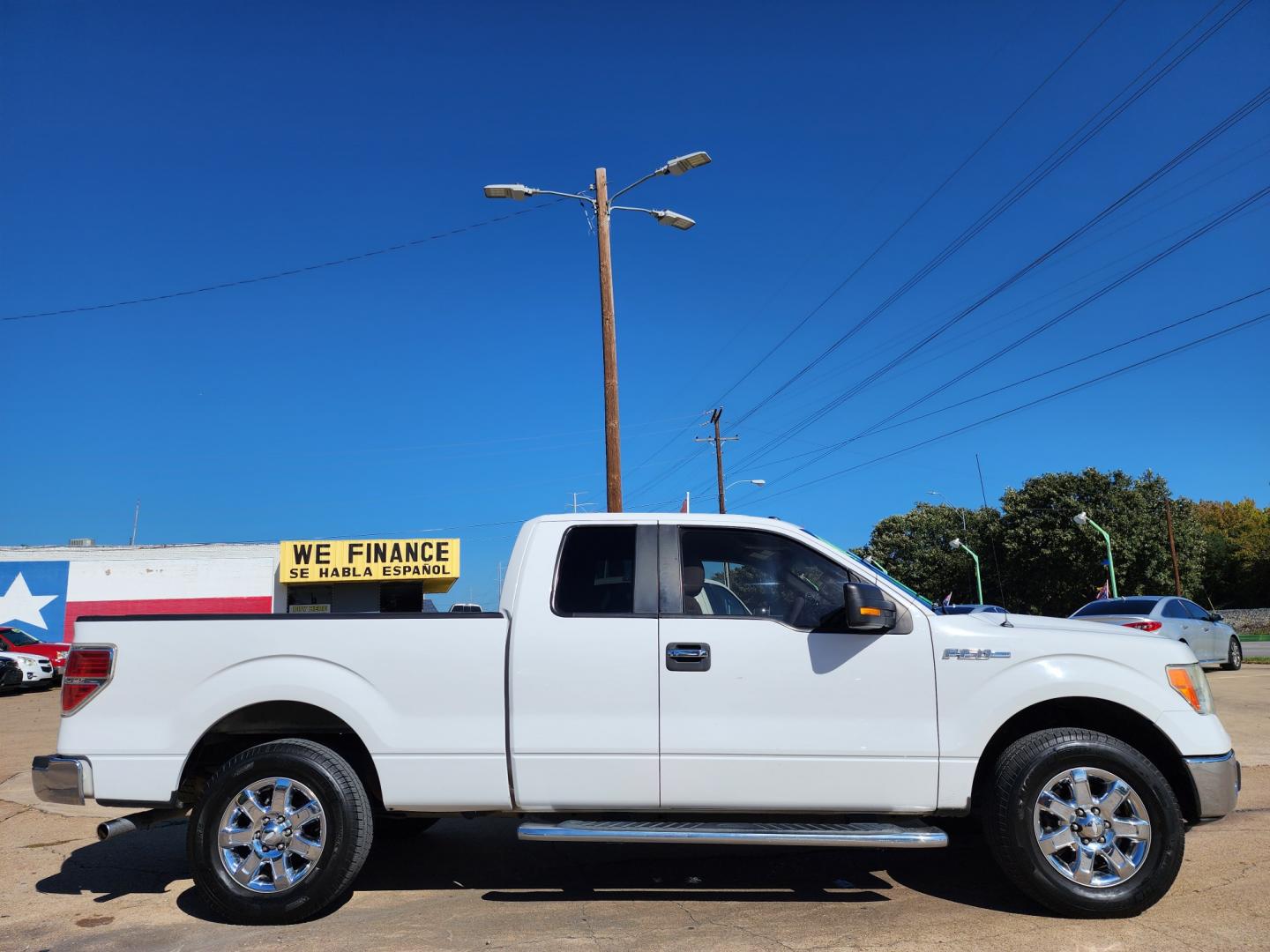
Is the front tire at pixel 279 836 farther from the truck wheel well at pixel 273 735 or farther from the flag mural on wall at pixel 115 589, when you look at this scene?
the flag mural on wall at pixel 115 589

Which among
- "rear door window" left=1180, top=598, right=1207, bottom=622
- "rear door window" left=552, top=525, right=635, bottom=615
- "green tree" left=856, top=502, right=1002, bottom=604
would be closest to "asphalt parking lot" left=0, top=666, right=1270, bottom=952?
"rear door window" left=552, top=525, right=635, bottom=615

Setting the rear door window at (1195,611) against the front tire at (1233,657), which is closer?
the rear door window at (1195,611)

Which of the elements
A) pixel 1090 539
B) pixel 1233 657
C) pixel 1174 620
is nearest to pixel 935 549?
pixel 1090 539

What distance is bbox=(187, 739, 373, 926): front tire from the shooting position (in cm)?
439

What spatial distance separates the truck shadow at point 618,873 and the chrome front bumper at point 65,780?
837 millimetres

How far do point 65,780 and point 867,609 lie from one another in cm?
415

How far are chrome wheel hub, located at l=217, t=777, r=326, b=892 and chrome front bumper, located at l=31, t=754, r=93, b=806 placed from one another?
74 cm

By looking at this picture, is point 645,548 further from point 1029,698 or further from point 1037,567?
point 1037,567

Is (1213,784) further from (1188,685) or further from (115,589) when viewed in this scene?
(115,589)

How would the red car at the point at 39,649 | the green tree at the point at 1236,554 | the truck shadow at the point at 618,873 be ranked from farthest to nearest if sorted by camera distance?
the green tree at the point at 1236,554, the red car at the point at 39,649, the truck shadow at the point at 618,873

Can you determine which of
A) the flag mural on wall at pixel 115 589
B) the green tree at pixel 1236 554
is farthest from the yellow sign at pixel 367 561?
the green tree at pixel 1236 554

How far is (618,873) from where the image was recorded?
5.17m

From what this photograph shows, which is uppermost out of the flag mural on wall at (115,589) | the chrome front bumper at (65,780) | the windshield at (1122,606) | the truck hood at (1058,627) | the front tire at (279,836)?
the flag mural on wall at (115,589)

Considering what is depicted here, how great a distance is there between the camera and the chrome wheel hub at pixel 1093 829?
4242 mm
